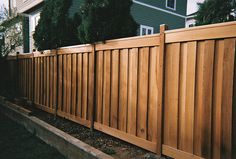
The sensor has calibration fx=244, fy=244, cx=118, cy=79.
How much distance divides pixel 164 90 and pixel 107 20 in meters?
1.88

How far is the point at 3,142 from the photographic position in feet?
14.5

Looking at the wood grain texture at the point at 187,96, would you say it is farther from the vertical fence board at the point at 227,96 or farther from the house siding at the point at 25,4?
the house siding at the point at 25,4

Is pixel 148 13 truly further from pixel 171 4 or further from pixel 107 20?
pixel 107 20

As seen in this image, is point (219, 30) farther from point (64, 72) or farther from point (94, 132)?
point (64, 72)

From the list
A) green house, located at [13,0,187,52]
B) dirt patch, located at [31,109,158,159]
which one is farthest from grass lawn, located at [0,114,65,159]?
green house, located at [13,0,187,52]

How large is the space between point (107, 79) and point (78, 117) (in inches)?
45.9

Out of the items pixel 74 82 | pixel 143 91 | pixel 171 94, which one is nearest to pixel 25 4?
pixel 74 82

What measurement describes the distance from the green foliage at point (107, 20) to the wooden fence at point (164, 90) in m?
0.25

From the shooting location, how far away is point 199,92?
2498 millimetres

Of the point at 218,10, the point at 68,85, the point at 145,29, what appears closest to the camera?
the point at 218,10

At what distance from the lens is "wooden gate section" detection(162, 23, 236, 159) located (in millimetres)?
2248

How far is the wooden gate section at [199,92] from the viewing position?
7.38ft

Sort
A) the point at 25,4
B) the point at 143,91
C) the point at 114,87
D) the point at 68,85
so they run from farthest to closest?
the point at 25,4 < the point at 68,85 < the point at 114,87 < the point at 143,91

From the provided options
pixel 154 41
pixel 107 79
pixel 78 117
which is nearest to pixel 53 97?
pixel 78 117
